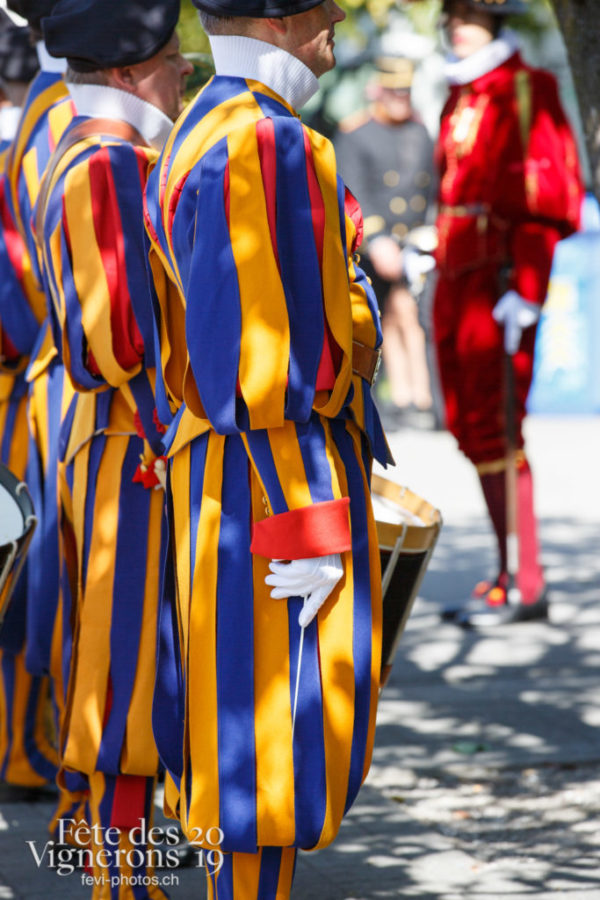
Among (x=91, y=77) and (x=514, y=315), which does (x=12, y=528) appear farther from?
(x=514, y=315)

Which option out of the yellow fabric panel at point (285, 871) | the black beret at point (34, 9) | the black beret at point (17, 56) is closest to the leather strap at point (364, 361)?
the yellow fabric panel at point (285, 871)

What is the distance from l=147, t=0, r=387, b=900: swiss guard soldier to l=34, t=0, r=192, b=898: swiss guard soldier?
0.51 m

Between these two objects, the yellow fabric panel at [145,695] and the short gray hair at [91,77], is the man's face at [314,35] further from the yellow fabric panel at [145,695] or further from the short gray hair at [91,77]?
the yellow fabric panel at [145,695]

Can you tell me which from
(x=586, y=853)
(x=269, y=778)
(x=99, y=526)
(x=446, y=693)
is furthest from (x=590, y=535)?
(x=269, y=778)

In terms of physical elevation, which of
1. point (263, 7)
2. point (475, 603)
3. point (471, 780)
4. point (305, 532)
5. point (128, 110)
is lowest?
point (475, 603)

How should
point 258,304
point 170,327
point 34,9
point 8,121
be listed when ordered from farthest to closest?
point 8,121, point 34,9, point 170,327, point 258,304

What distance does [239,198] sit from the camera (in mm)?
2486

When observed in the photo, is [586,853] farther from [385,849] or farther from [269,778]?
[269,778]

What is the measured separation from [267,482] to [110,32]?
1.32 m

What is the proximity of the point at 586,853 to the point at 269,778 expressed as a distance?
60.9 inches

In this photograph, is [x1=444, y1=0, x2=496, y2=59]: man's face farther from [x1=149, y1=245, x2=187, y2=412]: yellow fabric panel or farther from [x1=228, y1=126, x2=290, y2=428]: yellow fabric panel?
[x1=228, y1=126, x2=290, y2=428]: yellow fabric panel

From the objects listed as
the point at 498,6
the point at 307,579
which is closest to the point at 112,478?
the point at 307,579

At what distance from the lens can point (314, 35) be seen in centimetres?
270

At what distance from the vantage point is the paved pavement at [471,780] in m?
3.58
